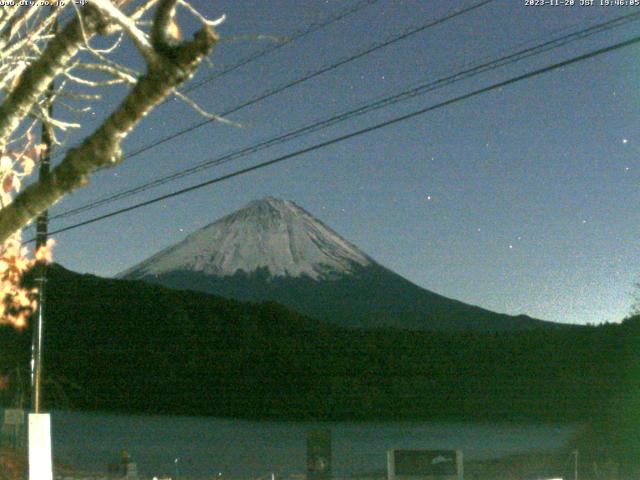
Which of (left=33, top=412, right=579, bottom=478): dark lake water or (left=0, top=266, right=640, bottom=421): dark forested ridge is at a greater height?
(left=0, top=266, right=640, bottom=421): dark forested ridge

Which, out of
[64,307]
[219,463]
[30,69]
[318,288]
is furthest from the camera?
[318,288]

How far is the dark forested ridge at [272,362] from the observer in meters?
55.0

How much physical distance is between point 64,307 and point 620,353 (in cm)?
4304

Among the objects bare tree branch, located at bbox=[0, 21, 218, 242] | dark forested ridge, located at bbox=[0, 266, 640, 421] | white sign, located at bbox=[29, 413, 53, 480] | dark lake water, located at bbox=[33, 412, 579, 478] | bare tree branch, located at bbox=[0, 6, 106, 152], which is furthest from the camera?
dark forested ridge, located at bbox=[0, 266, 640, 421]

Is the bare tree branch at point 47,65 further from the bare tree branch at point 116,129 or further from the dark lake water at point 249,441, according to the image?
the dark lake water at point 249,441

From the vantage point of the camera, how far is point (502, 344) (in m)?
59.1

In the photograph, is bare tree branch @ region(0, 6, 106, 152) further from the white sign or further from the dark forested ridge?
the dark forested ridge

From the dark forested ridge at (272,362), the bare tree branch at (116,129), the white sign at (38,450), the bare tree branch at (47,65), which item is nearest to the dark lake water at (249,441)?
the dark forested ridge at (272,362)

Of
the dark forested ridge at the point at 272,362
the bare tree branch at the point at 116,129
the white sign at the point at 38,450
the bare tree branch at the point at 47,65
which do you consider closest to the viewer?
the bare tree branch at the point at 116,129

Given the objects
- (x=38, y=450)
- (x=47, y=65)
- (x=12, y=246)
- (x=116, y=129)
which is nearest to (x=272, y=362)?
(x=38, y=450)

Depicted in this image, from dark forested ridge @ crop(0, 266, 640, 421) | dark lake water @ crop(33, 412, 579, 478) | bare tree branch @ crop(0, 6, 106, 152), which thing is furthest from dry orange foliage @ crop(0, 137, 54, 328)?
dark forested ridge @ crop(0, 266, 640, 421)

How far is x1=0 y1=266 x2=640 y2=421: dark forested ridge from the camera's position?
55.0 metres

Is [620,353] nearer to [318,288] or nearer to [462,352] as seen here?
[462,352]

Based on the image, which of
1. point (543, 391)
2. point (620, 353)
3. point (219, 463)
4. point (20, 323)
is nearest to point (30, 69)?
point (20, 323)
